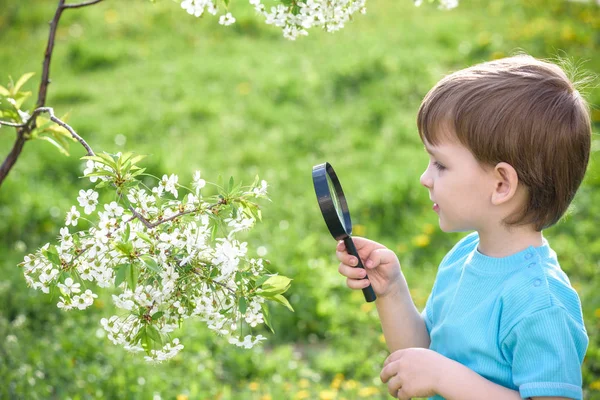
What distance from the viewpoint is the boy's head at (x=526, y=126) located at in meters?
1.68

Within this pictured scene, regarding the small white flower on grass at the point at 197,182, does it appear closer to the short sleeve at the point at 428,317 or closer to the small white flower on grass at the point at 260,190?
the small white flower on grass at the point at 260,190

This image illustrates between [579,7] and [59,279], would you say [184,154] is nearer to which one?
[59,279]

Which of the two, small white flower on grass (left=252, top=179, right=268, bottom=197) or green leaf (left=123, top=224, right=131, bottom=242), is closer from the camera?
green leaf (left=123, top=224, right=131, bottom=242)

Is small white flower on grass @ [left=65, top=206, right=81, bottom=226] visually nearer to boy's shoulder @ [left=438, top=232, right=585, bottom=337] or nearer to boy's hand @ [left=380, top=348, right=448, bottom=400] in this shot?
boy's hand @ [left=380, top=348, right=448, bottom=400]

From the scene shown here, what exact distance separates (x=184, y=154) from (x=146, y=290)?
12.5ft

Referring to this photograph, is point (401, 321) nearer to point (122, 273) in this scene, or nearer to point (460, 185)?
point (460, 185)

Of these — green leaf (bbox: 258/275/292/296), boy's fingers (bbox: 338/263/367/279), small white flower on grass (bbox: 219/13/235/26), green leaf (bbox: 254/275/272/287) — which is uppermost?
small white flower on grass (bbox: 219/13/235/26)

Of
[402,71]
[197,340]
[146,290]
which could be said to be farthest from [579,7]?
[146,290]

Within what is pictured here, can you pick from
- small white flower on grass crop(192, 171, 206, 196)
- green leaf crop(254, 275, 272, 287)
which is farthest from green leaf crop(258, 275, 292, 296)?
small white flower on grass crop(192, 171, 206, 196)

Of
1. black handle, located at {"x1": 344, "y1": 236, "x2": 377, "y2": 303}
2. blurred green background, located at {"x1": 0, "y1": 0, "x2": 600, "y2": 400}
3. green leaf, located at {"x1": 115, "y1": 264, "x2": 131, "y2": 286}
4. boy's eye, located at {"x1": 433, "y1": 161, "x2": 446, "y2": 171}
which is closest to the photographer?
green leaf, located at {"x1": 115, "y1": 264, "x2": 131, "y2": 286}

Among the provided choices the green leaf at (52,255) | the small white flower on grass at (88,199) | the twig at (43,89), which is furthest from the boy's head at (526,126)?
the twig at (43,89)

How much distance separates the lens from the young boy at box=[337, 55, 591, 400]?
1.61 metres

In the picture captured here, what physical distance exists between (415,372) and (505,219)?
17.1 inches

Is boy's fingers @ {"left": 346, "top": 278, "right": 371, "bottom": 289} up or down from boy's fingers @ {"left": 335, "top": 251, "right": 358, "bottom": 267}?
down
